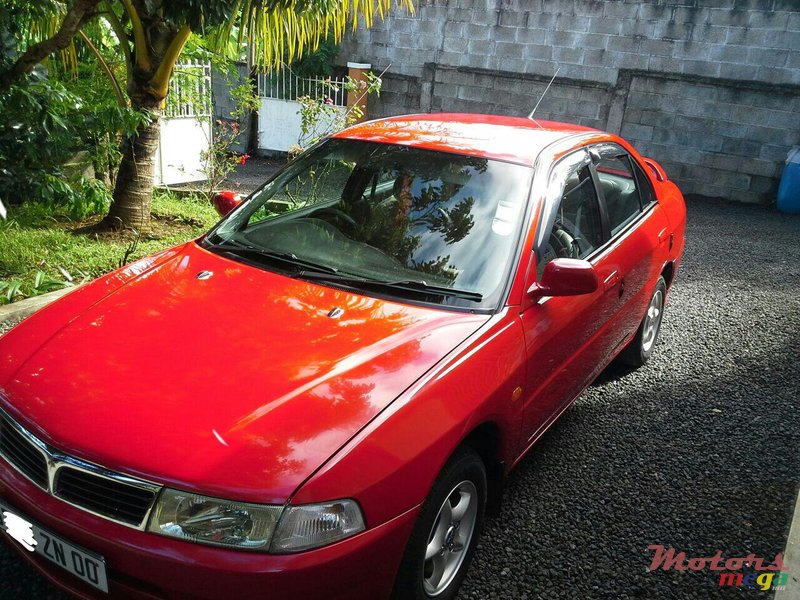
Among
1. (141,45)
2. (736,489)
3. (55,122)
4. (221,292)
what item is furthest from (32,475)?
(141,45)

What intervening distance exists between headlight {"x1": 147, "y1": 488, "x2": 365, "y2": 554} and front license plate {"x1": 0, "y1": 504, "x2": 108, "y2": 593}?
8.9 inches

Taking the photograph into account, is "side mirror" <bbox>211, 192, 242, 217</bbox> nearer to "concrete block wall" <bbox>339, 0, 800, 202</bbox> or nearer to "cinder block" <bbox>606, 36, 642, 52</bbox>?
"concrete block wall" <bbox>339, 0, 800, 202</bbox>

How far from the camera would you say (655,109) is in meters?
10.8

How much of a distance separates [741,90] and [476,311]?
946cm

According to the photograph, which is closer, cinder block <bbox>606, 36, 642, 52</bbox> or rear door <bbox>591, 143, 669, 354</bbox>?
rear door <bbox>591, 143, 669, 354</bbox>

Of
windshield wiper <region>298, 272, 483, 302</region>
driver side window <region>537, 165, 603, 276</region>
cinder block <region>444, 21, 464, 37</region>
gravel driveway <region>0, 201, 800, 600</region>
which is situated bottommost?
gravel driveway <region>0, 201, 800, 600</region>

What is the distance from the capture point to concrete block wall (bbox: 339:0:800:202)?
→ 1009cm

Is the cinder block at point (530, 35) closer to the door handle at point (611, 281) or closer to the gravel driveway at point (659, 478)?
the gravel driveway at point (659, 478)

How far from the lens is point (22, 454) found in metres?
2.12

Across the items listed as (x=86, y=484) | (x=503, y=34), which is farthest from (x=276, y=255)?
(x=503, y=34)

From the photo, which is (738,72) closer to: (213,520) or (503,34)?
(503,34)

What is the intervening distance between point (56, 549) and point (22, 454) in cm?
33

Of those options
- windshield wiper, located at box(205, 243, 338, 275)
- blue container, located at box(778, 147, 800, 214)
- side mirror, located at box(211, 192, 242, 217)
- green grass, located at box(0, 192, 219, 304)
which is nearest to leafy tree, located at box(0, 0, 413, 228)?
green grass, located at box(0, 192, 219, 304)

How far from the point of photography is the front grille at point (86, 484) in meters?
1.90
